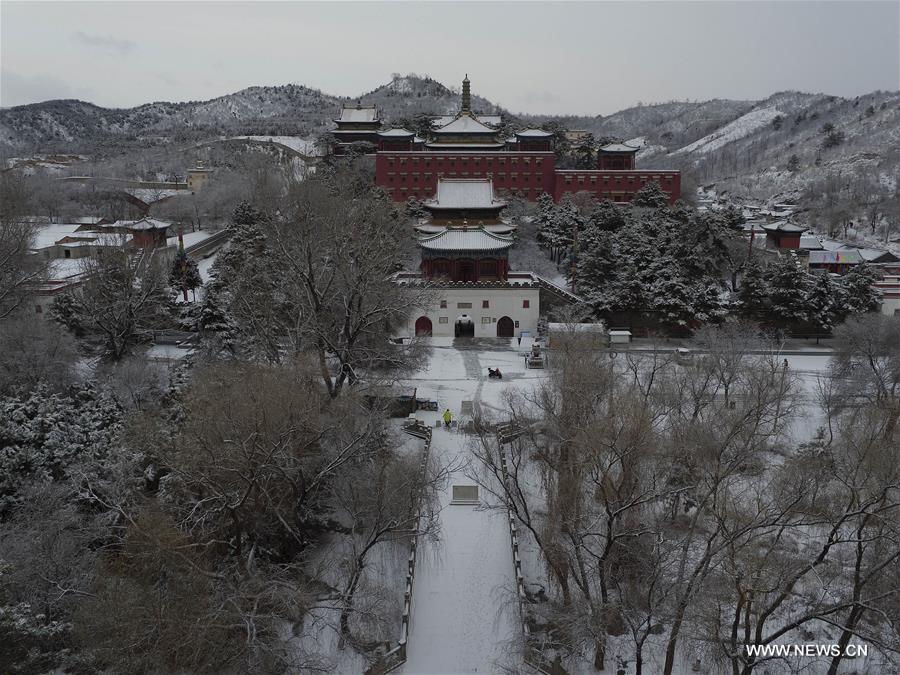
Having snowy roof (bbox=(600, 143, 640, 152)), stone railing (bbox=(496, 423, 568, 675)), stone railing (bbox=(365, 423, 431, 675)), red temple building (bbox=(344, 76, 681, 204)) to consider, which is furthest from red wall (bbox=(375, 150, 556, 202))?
stone railing (bbox=(496, 423, 568, 675))

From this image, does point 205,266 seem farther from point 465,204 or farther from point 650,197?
point 650,197

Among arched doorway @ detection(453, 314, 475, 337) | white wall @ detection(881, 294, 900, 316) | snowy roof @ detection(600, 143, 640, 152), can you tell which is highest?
snowy roof @ detection(600, 143, 640, 152)

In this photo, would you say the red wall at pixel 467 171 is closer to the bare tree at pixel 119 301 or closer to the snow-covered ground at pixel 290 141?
the bare tree at pixel 119 301

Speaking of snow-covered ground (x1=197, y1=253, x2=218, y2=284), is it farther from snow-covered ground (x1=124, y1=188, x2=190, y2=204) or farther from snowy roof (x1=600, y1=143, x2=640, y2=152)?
snowy roof (x1=600, y1=143, x2=640, y2=152)

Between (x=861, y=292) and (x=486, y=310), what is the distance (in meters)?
16.4

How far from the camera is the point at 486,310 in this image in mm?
29297

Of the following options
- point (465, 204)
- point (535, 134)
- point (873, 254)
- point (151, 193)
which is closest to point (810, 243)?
point (873, 254)

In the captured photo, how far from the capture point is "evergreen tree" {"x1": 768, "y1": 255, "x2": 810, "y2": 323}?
28.5 meters

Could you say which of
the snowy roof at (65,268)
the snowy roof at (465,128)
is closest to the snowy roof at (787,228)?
the snowy roof at (465,128)

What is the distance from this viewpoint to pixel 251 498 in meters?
12.7

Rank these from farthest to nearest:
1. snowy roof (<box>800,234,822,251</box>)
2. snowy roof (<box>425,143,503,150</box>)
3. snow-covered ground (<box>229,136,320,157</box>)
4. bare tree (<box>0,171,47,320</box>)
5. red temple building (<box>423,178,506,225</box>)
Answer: snow-covered ground (<box>229,136,320,157</box>) < snowy roof (<box>425,143,503,150</box>) < snowy roof (<box>800,234,822,251</box>) < red temple building (<box>423,178,506,225</box>) < bare tree (<box>0,171,47,320</box>)

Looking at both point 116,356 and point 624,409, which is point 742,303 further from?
point 116,356

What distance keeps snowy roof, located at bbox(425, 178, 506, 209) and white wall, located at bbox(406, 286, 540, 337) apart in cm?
595

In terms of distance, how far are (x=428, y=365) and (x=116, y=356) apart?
10928 millimetres
